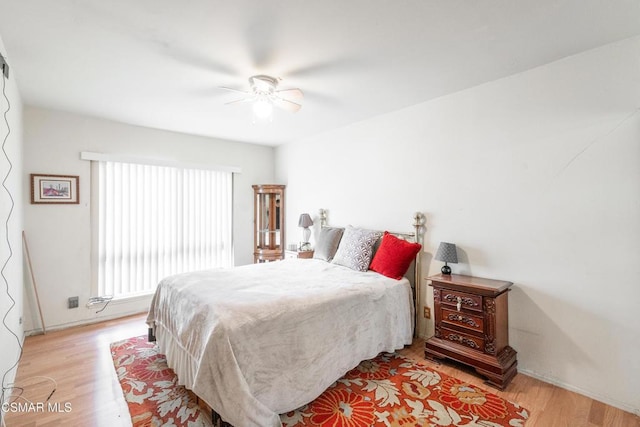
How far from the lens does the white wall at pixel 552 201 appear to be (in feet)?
6.40

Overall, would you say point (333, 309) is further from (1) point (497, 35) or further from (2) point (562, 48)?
(2) point (562, 48)

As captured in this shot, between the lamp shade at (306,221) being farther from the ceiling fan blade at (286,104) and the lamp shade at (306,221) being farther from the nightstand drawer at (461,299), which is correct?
the nightstand drawer at (461,299)

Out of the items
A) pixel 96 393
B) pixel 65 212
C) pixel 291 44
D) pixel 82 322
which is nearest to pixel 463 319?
pixel 291 44

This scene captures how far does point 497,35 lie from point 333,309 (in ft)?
7.33

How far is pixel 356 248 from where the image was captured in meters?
3.20

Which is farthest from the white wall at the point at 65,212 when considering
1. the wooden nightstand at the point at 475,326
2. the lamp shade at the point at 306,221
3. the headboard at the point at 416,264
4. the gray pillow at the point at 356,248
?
the wooden nightstand at the point at 475,326

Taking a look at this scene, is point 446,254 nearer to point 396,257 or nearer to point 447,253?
point 447,253

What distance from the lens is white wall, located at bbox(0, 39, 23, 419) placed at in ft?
6.42

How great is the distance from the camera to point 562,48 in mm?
2031

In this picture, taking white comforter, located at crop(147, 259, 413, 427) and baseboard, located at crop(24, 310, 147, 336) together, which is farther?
baseboard, located at crop(24, 310, 147, 336)

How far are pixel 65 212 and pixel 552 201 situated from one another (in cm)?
505

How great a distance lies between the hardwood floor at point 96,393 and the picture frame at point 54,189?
5.08 ft

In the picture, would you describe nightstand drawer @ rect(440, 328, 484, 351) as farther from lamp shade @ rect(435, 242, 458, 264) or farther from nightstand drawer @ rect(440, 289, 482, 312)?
lamp shade @ rect(435, 242, 458, 264)

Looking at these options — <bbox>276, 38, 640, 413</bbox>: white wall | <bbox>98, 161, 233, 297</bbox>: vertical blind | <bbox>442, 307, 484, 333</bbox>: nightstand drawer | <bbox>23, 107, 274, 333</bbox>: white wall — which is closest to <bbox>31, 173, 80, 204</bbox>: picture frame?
<bbox>23, 107, 274, 333</bbox>: white wall
